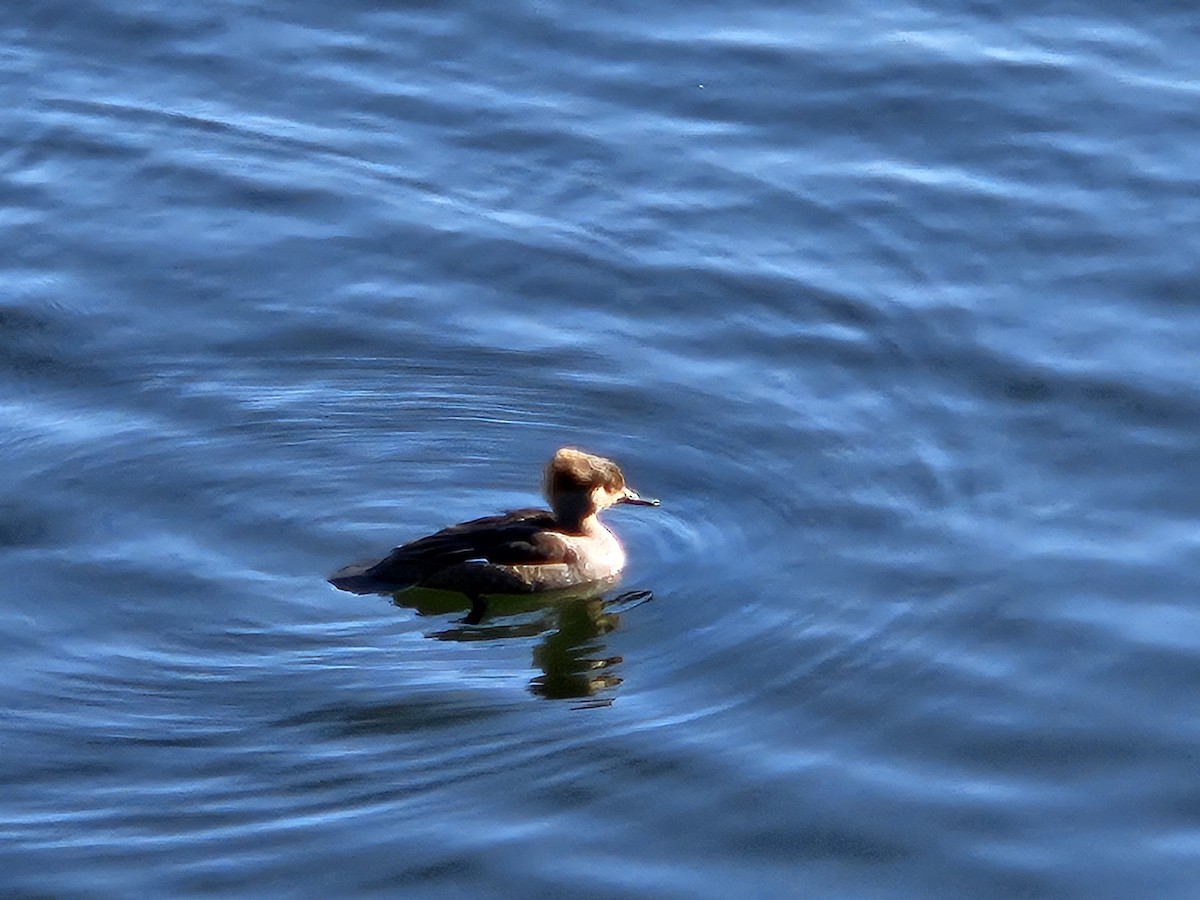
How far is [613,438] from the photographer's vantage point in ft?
41.2

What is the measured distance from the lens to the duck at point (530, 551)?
37.1 ft

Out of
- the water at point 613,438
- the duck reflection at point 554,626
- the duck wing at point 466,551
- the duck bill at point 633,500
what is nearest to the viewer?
the water at point 613,438

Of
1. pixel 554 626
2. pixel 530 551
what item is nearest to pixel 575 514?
pixel 530 551

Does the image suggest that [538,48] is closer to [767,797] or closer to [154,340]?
[154,340]

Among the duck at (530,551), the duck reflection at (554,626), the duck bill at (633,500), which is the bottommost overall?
the duck reflection at (554,626)

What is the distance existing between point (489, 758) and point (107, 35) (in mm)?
8018

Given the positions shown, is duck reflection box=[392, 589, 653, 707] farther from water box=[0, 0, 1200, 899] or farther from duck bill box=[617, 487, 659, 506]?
duck bill box=[617, 487, 659, 506]

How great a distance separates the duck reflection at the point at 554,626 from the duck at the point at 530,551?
6 cm

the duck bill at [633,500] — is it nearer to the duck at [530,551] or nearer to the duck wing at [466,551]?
the duck at [530,551]

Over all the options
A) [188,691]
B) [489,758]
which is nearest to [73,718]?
[188,691]

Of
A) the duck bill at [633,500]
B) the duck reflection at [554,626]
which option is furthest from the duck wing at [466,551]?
the duck bill at [633,500]

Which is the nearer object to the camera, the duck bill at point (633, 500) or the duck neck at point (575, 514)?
the duck neck at point (575, 514)

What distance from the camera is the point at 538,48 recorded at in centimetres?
1619

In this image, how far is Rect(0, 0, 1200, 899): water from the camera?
9.86 meters
